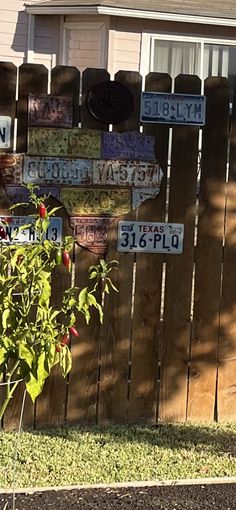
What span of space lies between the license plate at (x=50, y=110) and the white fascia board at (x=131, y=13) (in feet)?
26.5

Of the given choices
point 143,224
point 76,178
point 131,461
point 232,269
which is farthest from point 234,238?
point 131,461

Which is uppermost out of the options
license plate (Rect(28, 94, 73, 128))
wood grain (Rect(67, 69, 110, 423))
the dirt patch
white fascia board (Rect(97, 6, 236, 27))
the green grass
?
white fascia board (Rect(97, 6, 236, 27))

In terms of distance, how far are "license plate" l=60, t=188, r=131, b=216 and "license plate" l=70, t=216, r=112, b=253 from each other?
0.04m

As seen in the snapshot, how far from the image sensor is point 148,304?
457 centimetres

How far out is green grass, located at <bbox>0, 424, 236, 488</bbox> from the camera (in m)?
3.96

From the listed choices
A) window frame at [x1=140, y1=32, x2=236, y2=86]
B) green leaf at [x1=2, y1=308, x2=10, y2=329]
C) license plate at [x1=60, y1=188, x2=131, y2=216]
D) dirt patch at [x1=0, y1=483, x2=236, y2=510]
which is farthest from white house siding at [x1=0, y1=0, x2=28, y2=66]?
green leaf at [x1=2, y1=308, x2=10, y2=329]

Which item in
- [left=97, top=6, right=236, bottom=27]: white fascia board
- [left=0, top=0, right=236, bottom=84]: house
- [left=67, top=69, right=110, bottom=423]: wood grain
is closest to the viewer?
[left=67, top=69, right=110, bottom=423]: wood grain

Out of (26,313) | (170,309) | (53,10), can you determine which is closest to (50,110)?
(170,309)

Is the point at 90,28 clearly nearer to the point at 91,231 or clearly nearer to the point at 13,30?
the point at 13,30

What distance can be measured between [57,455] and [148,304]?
1.00 m

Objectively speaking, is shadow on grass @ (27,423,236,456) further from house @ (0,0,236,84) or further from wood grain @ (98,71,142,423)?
house @ (0,0,236,84)

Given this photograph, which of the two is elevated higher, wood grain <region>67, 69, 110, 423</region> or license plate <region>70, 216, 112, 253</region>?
license plate <region>70, 216, 112, 253</region>

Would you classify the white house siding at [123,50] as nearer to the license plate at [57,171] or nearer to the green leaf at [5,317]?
the license plate at [57,171]

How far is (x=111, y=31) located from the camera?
1216 cm
